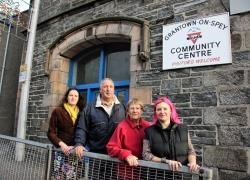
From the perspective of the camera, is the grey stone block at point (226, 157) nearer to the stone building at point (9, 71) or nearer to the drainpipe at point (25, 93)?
the drainpipe at point (25, 93)

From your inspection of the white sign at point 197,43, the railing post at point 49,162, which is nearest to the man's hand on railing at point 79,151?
the railing post at point 49,162

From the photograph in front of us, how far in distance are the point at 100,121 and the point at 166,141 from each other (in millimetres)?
876

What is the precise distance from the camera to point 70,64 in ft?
22.4

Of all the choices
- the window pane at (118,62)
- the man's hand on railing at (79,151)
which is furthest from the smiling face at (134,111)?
the window pane at (118,62)

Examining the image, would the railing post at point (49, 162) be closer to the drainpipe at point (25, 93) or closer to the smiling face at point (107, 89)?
the smiling face at point (107, 89)

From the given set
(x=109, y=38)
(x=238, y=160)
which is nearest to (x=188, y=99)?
(x=238, y=160)

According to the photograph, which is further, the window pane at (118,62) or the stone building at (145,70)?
the window pane at (118,62)

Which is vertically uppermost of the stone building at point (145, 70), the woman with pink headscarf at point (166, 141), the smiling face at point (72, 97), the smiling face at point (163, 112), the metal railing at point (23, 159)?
the stone building at point (145, 70)

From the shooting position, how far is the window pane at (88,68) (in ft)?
21.3

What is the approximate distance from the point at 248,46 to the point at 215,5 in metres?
0.86

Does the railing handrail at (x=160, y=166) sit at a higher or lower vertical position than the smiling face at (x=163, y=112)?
lower

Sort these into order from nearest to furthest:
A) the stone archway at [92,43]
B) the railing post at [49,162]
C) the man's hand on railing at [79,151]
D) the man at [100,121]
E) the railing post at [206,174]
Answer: the railing post at [206,174]
the man's hand on railing at [79,151]
the railing post at [49,162]
the man at [100,121]
the stone archway at [92,43]

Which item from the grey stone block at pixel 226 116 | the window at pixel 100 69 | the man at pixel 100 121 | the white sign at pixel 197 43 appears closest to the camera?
the man at pixel 100 121

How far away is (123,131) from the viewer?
268 cm
